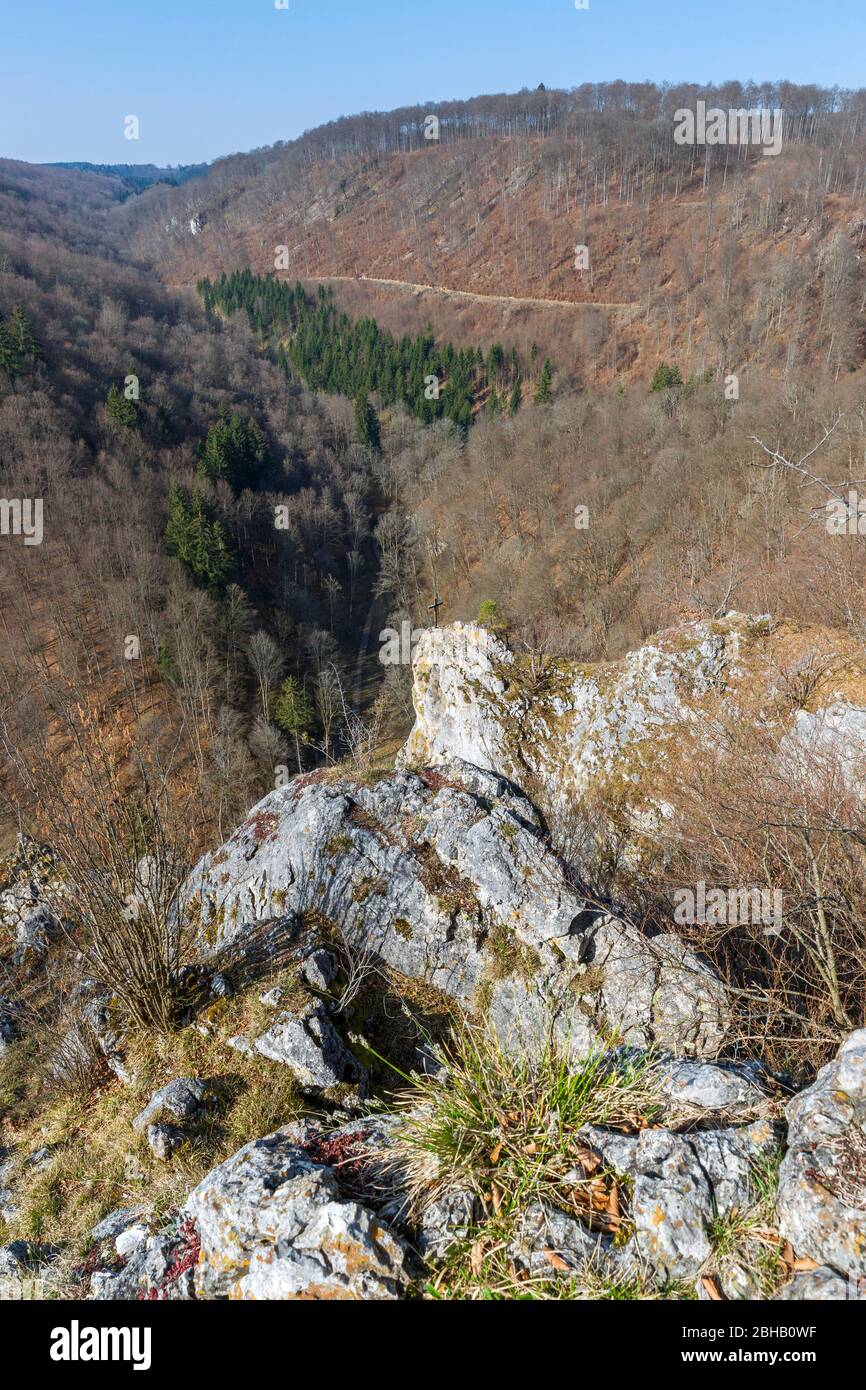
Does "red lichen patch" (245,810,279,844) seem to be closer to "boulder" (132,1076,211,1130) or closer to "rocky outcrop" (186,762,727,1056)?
"rocky outcrop" (186,762,727,1056)

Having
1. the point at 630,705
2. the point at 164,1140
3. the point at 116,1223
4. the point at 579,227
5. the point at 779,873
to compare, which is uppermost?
the point at 579,227

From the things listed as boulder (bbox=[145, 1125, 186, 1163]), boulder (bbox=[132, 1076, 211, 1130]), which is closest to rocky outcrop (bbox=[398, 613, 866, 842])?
boulder (bbox=[132, 1076, 211, 1130])

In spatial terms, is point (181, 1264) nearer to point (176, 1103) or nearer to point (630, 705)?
point (176, 1103)

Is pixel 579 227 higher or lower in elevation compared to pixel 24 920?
higher

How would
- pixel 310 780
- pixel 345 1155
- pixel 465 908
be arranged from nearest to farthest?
pixel 345 1155 → pixel 465 908 → pixel 310 780

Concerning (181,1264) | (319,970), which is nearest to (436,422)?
(319,970)

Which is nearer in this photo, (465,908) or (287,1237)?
(287,1237)
